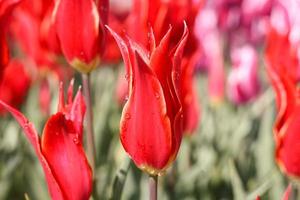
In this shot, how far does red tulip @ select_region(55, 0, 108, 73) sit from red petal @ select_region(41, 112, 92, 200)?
0.68 feet

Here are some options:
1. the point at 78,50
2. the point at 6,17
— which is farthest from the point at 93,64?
the point at 6,17

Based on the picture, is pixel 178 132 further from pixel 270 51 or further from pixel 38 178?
pixel 38 178

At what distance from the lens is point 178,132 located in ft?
2.52

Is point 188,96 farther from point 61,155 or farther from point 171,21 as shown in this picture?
point 61,155

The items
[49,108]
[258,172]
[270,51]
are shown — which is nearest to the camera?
[270,51]

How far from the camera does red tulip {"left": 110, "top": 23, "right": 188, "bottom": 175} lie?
0.73 m

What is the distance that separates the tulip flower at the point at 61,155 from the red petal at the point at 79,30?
0.20 m

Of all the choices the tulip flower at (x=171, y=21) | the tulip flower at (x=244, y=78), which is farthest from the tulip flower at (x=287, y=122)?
the tulip flower at (x=244, y=78)

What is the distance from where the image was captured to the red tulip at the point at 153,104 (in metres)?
0.73

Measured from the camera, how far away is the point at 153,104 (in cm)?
75

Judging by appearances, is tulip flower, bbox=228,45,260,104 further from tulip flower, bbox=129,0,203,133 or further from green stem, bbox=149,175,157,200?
green stem, bbox=149,175,157,200

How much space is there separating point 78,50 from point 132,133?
0.27 meters

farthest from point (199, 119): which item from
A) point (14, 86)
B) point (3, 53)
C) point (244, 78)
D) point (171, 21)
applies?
point (3, 53)

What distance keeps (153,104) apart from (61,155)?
130 millimetres
